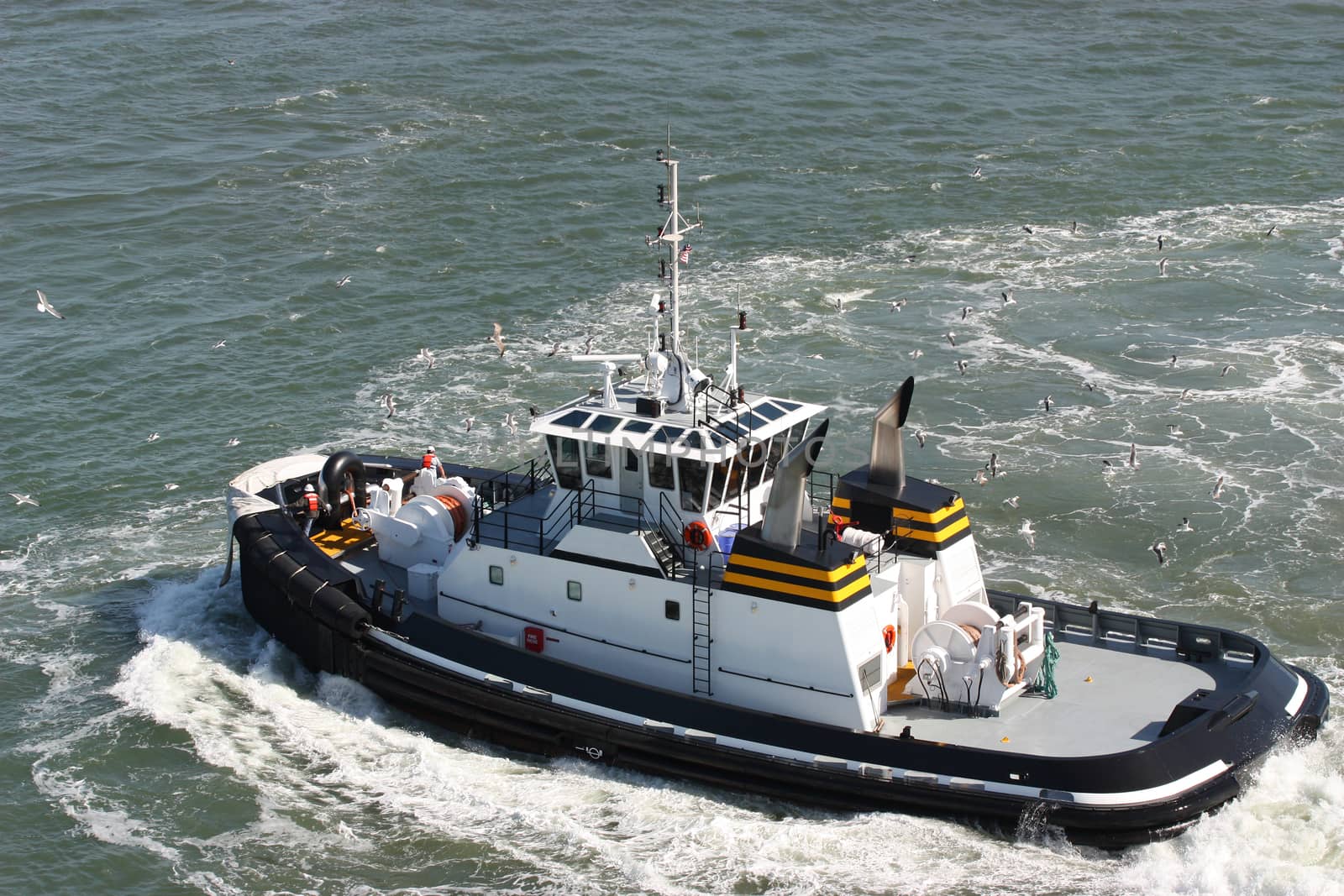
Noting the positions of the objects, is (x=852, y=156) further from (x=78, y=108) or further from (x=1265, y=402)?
(x=78, y=108)

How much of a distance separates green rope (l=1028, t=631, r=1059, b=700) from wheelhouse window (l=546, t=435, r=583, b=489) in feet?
16.8

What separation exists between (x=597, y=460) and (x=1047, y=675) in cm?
511

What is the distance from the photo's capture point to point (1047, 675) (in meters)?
15.4

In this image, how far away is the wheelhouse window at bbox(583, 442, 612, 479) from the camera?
15.9 meters

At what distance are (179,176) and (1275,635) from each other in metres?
29.0

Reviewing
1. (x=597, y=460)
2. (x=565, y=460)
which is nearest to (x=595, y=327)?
(x=565, y=460)

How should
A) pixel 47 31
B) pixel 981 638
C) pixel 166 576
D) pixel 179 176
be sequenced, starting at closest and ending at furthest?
pixel 981 638, pixel 166 576, pixel 179 176, pixel 47 31

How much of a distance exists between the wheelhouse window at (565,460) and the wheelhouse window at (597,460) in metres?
0.11

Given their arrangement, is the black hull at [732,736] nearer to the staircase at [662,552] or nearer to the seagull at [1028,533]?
the staircase at [662,552]

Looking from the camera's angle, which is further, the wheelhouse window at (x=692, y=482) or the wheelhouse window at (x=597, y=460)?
the wheelhouse window at (x=597, y=460)

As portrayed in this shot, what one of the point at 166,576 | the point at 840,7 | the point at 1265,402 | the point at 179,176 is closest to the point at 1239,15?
the point at 840,7

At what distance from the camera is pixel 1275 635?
19656 millimetres

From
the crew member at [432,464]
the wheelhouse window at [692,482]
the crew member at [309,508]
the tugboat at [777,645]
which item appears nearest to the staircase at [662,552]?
the tugboat at [777,645]

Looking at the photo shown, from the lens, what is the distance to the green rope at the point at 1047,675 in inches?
606
